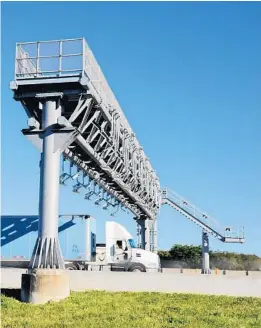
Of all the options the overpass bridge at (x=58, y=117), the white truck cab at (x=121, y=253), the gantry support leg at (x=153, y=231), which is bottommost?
the white truck cab at (x=121, y=253)

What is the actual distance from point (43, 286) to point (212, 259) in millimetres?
44024

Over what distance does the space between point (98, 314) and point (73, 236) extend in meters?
16.0

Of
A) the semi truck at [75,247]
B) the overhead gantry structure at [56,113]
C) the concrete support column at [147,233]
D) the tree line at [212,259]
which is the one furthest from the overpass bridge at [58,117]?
the tree line at [212,259]

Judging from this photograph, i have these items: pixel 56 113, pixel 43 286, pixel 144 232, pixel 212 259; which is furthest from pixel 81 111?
pixel 212 259

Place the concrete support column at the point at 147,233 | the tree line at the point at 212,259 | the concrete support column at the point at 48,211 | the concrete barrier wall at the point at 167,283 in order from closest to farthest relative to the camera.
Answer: the concrete support column at the point at 48,211 < the concrete barrier wall at the point at 167,283 < the concrete support column at the point at 147,233 < the tree line at the point at 212,259

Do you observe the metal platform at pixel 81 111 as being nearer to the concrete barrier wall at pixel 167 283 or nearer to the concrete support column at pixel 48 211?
the concrete support column at pixel 48 211

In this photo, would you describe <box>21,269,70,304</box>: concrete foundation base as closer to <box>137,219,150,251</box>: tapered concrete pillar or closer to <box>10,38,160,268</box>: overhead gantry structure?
<box>10,38,160,268</box>: overhead gantry structure

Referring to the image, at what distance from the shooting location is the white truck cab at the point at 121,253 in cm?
2886

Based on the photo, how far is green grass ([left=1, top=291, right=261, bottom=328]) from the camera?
11302 millimetres

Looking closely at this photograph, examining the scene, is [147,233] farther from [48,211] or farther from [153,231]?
[48,211]

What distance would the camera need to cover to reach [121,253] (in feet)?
96.9

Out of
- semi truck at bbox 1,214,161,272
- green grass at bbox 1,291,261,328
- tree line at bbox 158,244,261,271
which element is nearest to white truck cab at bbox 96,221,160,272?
semi truck at bbox 1,214,161,272

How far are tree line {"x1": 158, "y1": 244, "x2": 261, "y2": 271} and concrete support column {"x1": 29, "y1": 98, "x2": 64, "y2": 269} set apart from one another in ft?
122

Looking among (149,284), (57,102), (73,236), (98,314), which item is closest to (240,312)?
(98,314)
